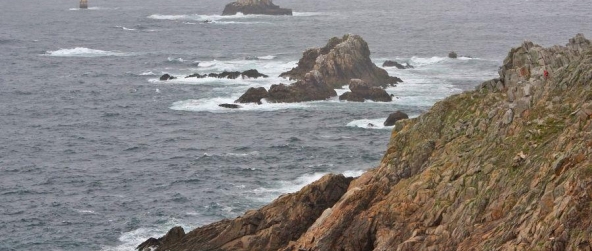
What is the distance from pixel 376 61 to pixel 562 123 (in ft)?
344

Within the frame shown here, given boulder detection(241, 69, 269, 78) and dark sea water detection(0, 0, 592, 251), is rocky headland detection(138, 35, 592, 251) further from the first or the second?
boulder detection(241, 69, 269, 78)

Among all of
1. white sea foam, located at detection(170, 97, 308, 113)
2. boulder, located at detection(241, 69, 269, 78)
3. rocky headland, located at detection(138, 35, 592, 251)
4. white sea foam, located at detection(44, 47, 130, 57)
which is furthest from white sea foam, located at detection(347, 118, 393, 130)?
white sea foam, located at detection(44, 47, 130, 57)

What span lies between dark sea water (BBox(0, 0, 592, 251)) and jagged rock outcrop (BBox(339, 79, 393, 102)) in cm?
171

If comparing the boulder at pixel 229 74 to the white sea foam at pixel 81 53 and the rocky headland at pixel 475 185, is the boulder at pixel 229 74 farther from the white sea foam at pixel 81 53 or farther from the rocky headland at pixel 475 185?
the rocky headland at pixel 475 185

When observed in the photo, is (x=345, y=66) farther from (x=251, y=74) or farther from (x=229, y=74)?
(x=229, y=74)

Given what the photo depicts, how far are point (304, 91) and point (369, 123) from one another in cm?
1861

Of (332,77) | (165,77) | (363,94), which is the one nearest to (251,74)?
(165,77)

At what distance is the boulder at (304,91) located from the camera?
125 metres

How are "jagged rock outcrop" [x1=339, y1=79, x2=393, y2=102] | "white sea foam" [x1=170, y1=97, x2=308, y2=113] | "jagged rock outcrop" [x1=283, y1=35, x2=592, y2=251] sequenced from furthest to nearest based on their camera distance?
"jagged rock outcrop" [x1=339, y1=79, x2=393, y2=102] → "white sea foam" [x1=170, y1=97, x2=308, y2=113] → "jagged rock outcrop" [x1=283, y1=35, x2=592, y2=251]

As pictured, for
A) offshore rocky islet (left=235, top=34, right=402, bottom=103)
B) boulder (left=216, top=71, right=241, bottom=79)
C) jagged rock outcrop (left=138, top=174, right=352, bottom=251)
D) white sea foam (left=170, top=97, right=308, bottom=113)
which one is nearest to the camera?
jagged rock outcrop (left=138, top=174, right=352, bottom=251)

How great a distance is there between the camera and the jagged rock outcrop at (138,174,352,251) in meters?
59.0

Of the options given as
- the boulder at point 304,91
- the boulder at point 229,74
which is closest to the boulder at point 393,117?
the boulder at point 304,91

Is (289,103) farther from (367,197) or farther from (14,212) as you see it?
(367,197)

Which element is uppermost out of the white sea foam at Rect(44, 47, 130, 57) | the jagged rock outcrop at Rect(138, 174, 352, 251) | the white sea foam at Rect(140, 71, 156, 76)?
the jagged rock outcrop at Rect(138, 174, 352, 251)
